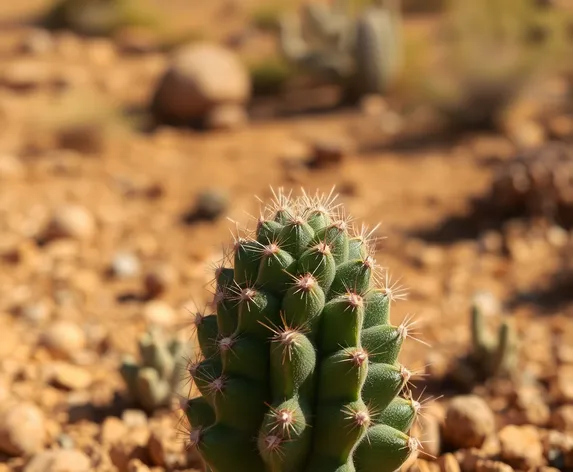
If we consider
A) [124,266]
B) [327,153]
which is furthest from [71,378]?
[327,153]

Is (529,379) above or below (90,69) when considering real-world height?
below

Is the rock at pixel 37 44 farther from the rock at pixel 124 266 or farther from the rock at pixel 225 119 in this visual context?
the rock at pixel 124 266

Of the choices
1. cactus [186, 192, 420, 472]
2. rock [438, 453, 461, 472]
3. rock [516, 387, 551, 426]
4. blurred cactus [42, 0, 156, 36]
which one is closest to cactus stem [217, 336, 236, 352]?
cactus [186, 192, 420, 472]

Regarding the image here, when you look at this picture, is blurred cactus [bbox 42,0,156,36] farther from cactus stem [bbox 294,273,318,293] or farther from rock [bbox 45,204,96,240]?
cactus stem [bbox 294,273,318,293]

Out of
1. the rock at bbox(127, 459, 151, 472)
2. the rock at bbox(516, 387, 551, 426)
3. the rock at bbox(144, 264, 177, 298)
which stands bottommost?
the rock at bbox(516, 387, 551, 426)

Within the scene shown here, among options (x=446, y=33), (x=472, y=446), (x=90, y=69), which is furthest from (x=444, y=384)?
(x=90, y=69)

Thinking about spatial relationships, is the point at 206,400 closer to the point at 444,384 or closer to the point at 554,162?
the point at 444,384

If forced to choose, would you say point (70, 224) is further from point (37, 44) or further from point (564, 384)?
point (37, 44)
